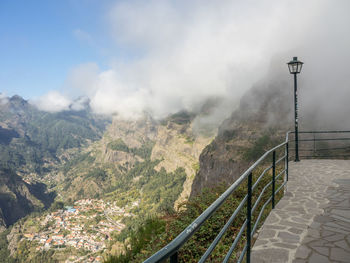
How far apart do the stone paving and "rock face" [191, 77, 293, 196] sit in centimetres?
5337

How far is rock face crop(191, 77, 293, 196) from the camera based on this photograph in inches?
2783

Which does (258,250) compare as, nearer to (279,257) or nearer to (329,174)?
(279,257)

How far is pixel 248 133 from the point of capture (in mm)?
87750

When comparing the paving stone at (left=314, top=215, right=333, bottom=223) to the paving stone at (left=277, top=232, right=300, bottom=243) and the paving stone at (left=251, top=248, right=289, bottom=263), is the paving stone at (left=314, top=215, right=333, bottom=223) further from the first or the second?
the paving stone at (left=251, top=248, right=289, bottom=263)

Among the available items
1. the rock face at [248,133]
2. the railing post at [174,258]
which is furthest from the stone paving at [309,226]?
A: the rock face at [248,133]

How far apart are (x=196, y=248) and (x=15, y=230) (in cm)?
18869

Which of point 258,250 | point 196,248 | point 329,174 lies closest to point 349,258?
point 258,250

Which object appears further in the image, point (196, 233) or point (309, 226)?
point (196, 233)

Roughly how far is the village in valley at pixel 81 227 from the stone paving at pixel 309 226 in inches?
4328

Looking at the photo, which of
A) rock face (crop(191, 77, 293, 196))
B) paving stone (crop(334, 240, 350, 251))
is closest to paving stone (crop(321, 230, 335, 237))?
paving stone (crop(334, 240, 350, 251))

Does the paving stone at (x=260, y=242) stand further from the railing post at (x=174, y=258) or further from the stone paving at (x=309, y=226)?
the railing post at (x=174, y=258)

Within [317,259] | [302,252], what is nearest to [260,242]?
[302,252]

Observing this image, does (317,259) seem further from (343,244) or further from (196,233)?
(196,233)

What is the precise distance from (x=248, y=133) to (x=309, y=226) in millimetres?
85351
